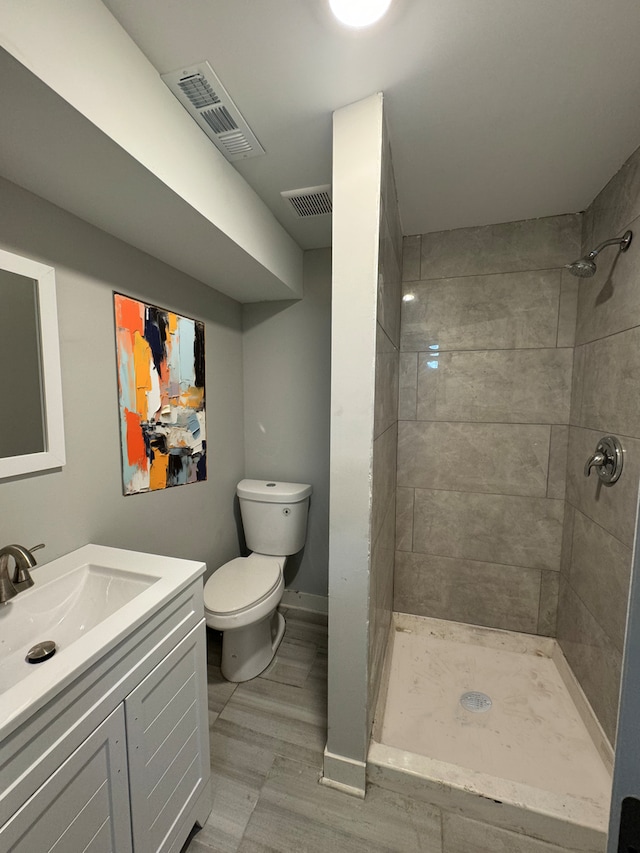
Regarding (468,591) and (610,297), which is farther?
(468,591)

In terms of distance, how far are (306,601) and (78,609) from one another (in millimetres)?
1478

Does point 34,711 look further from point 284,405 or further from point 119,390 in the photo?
point 284,405

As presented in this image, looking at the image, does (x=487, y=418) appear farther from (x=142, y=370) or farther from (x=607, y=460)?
(x=142, y=370)

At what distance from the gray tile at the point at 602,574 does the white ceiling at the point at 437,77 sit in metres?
1.50

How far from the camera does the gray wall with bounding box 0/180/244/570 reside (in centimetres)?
103

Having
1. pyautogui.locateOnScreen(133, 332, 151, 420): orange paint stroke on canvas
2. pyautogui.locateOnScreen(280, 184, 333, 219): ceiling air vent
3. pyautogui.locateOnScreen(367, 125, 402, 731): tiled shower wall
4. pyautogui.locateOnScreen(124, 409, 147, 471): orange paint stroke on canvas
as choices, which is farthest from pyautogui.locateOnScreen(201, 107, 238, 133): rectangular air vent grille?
pyautogui.locateOnScreen(124, 409, 147, 471): orange paint stroke on canvas

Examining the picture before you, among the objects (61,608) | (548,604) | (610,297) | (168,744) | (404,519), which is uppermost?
(610,297)

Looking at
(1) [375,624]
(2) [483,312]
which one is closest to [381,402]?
(1) [375,624]

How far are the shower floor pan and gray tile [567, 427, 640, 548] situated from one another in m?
0.82

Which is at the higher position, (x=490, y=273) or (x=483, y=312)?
(x=490, y=273)

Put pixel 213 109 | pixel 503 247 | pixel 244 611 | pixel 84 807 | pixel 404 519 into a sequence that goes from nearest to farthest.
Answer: pixel 84 807
pixel 213 109
pixel 244 611
pixel 503 247
pixel 404 519

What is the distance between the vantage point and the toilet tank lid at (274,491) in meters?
1.94

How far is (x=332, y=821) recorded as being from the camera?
114 centimetres

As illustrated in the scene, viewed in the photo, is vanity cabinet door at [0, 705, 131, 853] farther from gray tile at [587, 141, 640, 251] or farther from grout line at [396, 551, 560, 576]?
gray tile at [587, 141, 640, 251]
